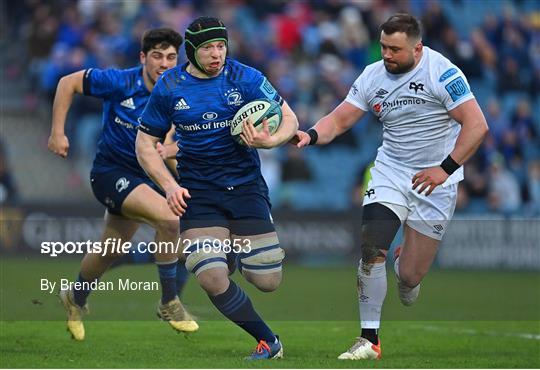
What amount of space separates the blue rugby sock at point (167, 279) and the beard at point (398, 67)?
275 centimetres

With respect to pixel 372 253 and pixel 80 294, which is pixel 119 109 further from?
pixel 372 253

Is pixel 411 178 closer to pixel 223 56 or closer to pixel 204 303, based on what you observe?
pixel 223 56

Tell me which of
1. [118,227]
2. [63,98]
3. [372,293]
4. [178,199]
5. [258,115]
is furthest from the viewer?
[118,227]

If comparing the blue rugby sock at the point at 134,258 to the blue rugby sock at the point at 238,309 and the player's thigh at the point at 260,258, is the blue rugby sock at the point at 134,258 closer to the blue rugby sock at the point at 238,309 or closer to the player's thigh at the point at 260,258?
the player's thigh at the point at 260,258

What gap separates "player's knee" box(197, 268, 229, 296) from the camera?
8844 millimetres

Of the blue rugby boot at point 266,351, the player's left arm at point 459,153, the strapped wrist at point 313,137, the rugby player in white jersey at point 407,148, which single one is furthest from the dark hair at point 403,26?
the blue rugby boot at point 266,351

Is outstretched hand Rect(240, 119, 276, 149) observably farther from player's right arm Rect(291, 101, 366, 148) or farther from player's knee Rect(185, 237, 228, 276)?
player's right arm Rect(291, 101, 366, 148)

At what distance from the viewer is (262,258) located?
9164mm

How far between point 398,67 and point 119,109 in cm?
278

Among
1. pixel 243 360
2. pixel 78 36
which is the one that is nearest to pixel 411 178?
pixel 243 360

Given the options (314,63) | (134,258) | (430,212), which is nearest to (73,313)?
(134,258)

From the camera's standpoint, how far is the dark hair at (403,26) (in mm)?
9336

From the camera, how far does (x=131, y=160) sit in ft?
35.7

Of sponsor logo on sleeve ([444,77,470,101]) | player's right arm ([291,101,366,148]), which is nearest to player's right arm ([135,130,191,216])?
player's right arm ([291,101,366,148])
